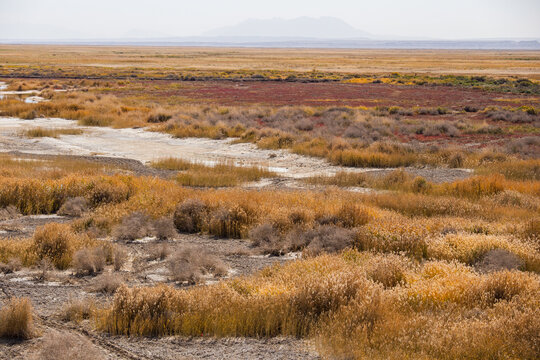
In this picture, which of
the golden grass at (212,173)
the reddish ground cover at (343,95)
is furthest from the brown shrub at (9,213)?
the reddish ground cover at (343,95)

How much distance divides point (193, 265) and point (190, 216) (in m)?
3.78

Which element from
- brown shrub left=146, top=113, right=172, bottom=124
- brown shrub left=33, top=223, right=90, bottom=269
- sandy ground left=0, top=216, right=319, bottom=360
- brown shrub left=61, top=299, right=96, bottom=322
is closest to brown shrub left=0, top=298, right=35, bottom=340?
sandy ground left=0, top=216, right=319, bottom=360

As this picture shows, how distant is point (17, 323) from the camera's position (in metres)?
6.26

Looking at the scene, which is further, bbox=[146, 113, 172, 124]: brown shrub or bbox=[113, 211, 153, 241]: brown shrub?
bbox=[146, 113, 172, 124]: brown shrub

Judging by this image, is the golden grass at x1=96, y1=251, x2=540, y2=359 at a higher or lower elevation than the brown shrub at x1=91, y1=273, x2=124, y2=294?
higher

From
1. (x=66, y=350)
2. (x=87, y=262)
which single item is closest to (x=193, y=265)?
(x=87, y=262)

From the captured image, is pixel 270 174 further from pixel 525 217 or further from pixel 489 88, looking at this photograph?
pixel 489 88

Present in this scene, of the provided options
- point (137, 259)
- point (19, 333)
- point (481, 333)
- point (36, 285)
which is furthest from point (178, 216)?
point (481, 333)

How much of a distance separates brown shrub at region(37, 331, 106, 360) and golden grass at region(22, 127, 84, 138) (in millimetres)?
24733

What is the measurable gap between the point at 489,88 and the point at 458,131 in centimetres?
3992

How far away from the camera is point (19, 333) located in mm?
6254

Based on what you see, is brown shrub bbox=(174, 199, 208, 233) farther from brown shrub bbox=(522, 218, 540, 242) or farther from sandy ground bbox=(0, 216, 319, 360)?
brown shrub bbox=(522, 218, 540, 242)

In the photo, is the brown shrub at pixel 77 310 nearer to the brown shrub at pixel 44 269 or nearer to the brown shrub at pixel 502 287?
the brown shrub at pixel 44 269

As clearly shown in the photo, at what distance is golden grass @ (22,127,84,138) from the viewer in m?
28.1
